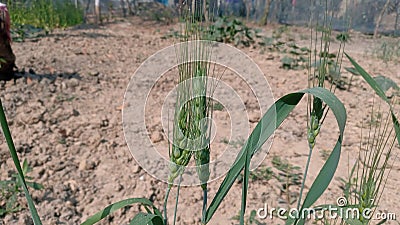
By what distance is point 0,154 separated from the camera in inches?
66.6

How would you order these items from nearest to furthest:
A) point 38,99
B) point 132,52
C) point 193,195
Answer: point 193,195 < point 38,99 < point 132,52

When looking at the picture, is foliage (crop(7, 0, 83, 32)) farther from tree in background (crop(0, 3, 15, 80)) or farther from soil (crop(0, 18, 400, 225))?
tree in background (crop(0, 3, 15, 80))

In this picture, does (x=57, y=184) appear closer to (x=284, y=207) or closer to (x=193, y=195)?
(x=193, y=195)

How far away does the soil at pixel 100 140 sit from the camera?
144cm

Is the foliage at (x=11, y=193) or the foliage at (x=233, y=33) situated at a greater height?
the foliage at (x=233, y=33)

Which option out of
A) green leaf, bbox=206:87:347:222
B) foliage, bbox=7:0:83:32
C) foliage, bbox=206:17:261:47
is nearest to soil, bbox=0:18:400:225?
green leaf, bbox=206:87:347:222

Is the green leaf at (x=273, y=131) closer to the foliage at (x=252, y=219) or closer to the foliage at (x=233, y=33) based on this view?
the foliage at (x=252, y=219)

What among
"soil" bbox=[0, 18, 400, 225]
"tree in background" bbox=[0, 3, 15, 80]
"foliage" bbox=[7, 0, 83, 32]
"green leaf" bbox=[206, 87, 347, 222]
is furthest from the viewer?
"foliage" bbox=[7, 0, 83, 32]

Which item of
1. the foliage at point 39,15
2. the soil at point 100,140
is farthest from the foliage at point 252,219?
the foliage at point 39,15

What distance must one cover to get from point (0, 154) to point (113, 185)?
566 mm

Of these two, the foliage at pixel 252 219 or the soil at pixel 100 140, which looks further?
the soil at pixel 100 140

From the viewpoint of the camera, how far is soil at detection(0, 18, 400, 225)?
4.73ft

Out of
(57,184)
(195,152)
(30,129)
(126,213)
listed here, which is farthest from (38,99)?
(195,152)

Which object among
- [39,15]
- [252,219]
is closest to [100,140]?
[252,219]
